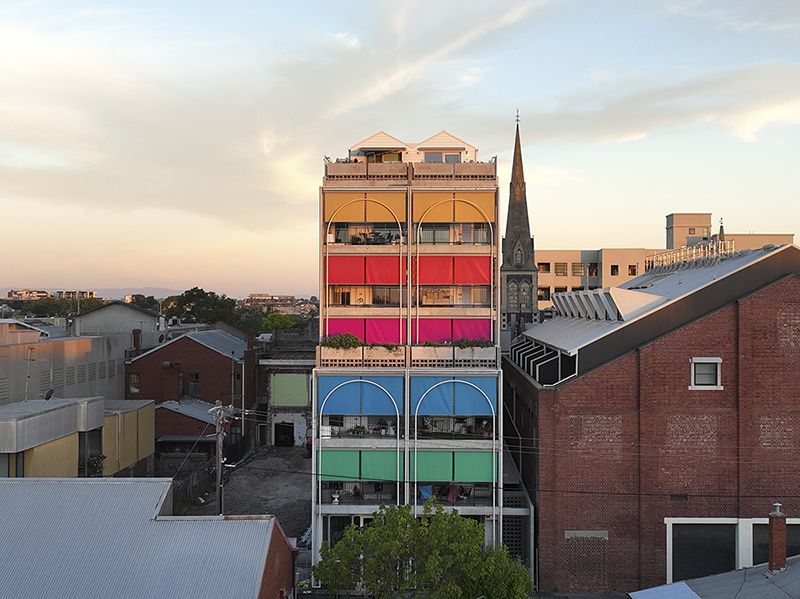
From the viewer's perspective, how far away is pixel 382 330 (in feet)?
104

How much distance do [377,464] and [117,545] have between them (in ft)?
41.6

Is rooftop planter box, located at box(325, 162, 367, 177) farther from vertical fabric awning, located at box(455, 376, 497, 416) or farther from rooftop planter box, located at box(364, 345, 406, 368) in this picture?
vertical fabric awning, located at box(455, 376, 497, 416)

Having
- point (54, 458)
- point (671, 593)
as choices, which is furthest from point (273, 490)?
point (671, 593)

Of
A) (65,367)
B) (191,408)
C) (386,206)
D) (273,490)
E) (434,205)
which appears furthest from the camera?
(191,408)

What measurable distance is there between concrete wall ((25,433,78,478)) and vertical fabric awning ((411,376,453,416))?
59.7ft

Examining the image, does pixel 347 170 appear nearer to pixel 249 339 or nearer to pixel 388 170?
pixel 388 170

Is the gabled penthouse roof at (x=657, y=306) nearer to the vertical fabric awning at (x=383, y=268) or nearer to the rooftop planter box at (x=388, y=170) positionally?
the vertical fabric awning at (x=383, y=268)

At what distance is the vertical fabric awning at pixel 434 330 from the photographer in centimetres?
3161

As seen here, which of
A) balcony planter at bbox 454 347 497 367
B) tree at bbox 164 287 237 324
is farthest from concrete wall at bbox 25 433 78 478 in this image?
tree at bbox 164 287 237 324

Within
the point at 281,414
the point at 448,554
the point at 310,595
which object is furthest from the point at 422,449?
the point at 281,414

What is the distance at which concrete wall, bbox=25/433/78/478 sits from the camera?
2866cm

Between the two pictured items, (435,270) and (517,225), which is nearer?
(435,270)

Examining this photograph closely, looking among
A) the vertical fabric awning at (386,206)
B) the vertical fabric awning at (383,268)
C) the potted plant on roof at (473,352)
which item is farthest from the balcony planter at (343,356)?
the vertical fabric awning at (386,206)

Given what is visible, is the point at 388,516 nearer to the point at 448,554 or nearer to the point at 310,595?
the point at 448,554
